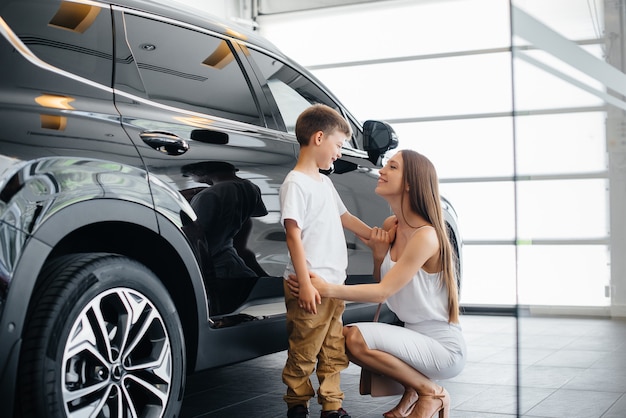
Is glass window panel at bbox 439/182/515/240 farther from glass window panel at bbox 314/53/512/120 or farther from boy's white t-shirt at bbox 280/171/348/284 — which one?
boy's white t-shirt at bbox 280/171/348/284

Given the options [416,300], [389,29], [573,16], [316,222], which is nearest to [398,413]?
[416,300]

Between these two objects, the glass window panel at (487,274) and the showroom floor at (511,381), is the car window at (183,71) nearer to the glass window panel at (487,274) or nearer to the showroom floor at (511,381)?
the showroom floor at (511,381)

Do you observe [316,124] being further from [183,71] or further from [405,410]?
[405,410]

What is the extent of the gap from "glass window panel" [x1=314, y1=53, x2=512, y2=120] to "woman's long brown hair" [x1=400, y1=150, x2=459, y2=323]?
5245 millimetres

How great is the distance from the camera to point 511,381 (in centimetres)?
382

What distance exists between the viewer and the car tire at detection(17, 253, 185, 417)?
200cm

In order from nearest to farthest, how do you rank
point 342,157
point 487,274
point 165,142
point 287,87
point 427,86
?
1. point 165,142
2. point 287,87
3. point 342,157
4. point 487,274
5. point 427,86

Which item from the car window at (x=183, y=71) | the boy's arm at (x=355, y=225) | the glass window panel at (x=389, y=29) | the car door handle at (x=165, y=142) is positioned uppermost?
the glass window panel at (x=389, y=29)

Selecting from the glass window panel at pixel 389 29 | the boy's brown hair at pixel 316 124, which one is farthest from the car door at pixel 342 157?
the glass window panel at pixel 389 29

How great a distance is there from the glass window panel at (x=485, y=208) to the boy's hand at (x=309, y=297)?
5285 mm

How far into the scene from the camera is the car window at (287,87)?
3.21 metres

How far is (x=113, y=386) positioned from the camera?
7.30ft

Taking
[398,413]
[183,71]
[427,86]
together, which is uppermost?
[427,86]

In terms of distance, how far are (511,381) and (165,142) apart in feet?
7.49
